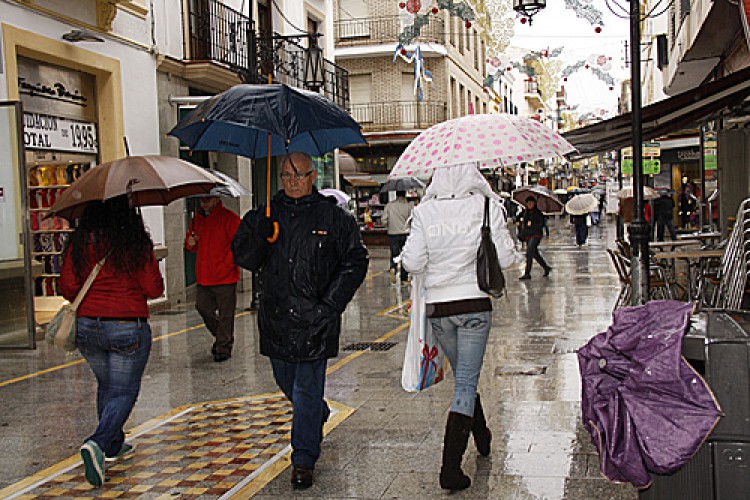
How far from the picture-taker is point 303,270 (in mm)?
5152

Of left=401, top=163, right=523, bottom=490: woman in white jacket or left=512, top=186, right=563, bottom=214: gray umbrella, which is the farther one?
left=512, top=186, right=563, bottom=214: gray umbrella

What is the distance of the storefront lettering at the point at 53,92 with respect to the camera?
1207 cm

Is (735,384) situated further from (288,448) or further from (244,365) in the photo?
(244,365)

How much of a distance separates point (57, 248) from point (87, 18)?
142 inches

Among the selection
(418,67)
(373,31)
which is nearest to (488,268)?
(418,67)

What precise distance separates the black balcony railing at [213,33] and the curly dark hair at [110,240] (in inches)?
415

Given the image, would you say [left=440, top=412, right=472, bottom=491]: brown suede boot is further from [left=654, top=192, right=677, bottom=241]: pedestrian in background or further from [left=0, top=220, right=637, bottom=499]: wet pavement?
[left=654, top=192, right=677, bottom=241]: pedestrian in background

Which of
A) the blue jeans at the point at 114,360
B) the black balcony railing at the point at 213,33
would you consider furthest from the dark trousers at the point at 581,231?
the blue jeans at the point at 114,360

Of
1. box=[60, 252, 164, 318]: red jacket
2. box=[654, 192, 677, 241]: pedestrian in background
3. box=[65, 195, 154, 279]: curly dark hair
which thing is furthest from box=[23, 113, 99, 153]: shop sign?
box=[654, 192, 677, 241]: pedestrian in background

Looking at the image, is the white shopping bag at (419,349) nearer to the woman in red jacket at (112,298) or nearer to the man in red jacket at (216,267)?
the woman in red jacket at (112,298)

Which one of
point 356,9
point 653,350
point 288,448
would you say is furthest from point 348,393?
point 356,9

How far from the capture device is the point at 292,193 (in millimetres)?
5301

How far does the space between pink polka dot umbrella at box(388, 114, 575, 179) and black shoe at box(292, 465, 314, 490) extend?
190 cm

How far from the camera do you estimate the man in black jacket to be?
16.8 ft
